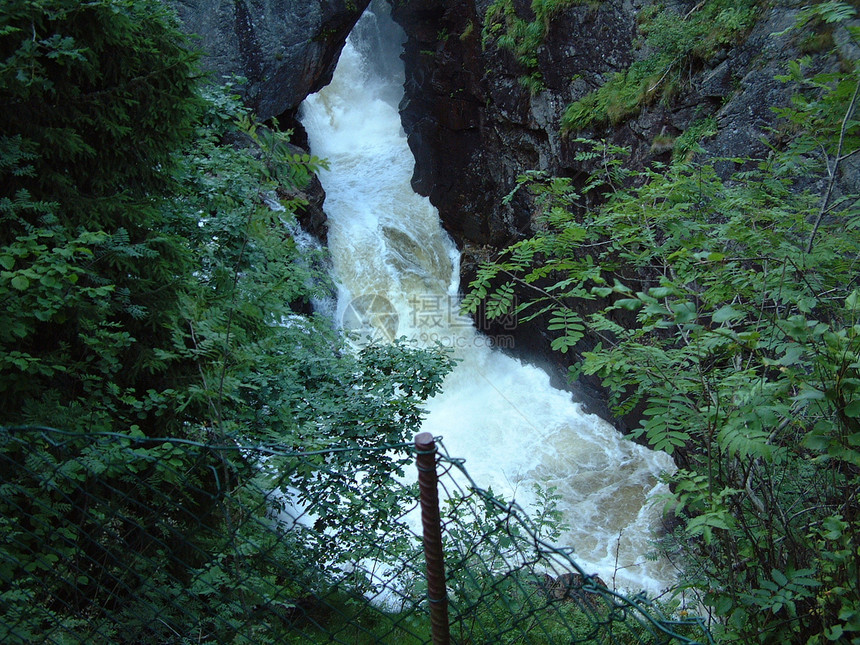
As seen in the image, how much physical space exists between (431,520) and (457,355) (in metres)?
10.7

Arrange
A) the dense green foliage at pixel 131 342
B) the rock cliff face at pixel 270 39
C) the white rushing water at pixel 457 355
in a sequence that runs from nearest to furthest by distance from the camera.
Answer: the dense green foliage at pixel 131 342 < the white rushing water at pixel 457 355 < the rock cliff face at pixel 270 39

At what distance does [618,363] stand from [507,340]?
10.4 m

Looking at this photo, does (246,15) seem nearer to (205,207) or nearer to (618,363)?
(205,207)

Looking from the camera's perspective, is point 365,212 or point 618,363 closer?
point 618,363

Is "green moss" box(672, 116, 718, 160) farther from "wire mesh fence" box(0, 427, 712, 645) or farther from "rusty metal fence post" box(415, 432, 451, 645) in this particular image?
"rusty metal fence post" box(415, 432, 451, 645)

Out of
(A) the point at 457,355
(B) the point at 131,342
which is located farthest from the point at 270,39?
(B) the point at 131,342

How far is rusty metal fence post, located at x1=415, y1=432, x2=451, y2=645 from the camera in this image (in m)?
1.48

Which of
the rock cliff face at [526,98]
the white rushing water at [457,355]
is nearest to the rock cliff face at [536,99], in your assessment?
the rock cliff face at [526,98]

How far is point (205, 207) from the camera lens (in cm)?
449

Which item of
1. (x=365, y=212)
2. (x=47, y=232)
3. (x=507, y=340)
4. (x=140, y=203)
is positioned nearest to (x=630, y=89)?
(x=507, y=340)

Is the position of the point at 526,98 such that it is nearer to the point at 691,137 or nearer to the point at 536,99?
the point at 536,99

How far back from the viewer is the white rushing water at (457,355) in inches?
332

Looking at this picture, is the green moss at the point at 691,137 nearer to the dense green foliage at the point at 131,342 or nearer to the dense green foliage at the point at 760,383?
the dense green foliage at the point at 760,383

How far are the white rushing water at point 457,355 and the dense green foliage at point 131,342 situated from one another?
284 cm
